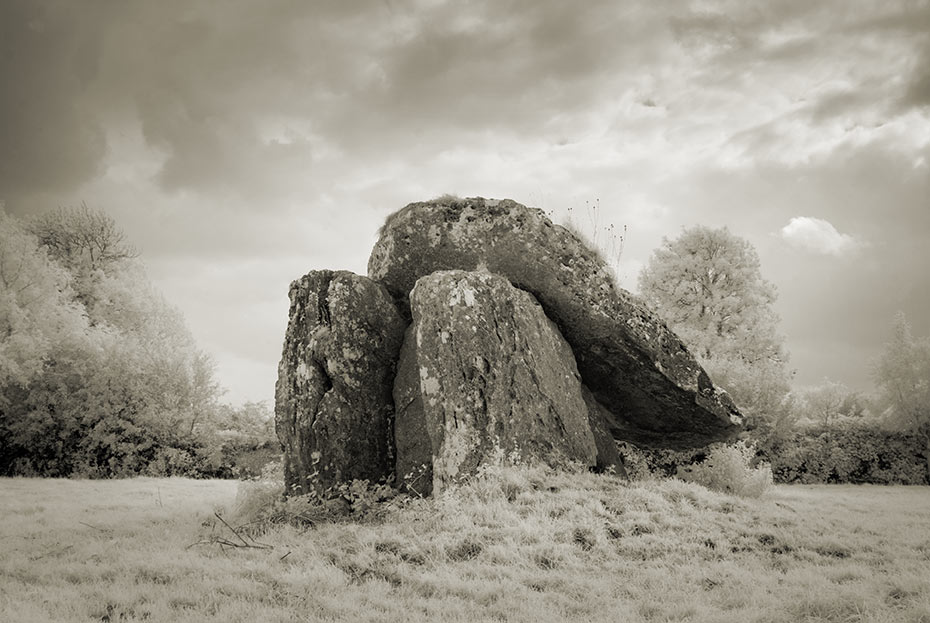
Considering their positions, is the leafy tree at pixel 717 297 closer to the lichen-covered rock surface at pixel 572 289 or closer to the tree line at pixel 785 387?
the tree line at pixel 785 387

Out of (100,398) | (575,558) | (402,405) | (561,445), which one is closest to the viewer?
(575,558)

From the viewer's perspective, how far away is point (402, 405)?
1088 cm

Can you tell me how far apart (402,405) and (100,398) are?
1639cm

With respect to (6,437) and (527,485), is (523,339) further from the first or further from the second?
(6,437)

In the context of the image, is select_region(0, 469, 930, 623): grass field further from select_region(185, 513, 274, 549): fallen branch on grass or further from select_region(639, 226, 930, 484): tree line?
select_region(639, 226, 930, 484): tree line

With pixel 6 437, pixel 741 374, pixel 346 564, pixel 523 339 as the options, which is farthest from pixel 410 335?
pixel 6 437

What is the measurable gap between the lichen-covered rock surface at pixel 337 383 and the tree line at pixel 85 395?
535 inches

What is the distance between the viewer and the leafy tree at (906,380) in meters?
22.1

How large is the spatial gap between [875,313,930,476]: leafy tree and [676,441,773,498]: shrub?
11.5 metres

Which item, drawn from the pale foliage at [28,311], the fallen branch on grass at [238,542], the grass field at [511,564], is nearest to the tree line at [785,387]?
the grass field at [511,564]

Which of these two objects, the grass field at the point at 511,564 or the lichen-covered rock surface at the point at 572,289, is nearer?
the grass field at the point at 511,564

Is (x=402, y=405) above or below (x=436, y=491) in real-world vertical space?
above

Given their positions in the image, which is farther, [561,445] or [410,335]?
[410,335]

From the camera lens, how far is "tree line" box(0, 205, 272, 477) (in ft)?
70.9
